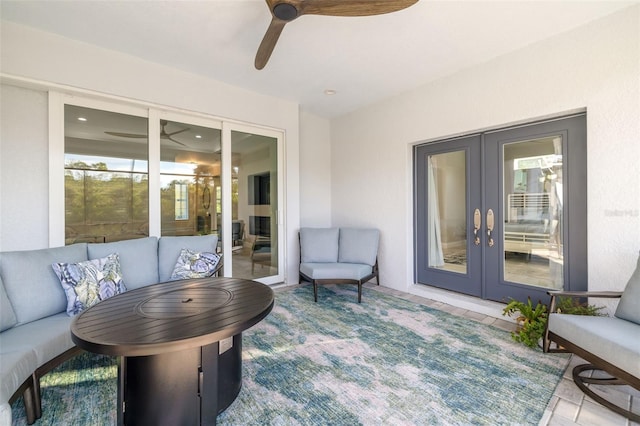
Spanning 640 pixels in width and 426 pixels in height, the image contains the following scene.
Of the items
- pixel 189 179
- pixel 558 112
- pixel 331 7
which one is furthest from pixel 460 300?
pixel 189 179

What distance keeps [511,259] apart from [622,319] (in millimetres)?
1232

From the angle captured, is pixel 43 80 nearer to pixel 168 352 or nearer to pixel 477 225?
pixel 168 352

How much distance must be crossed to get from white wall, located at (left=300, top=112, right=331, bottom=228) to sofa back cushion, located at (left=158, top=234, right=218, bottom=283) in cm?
200

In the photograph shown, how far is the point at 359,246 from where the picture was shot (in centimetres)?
416

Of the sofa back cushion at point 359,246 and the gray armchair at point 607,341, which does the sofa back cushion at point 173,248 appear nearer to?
the sofa back cushion at point 359,246

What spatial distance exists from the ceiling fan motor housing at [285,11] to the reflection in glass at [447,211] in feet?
8.89

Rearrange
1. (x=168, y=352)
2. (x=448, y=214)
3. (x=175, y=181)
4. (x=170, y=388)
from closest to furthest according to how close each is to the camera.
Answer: (x=168, y=352)
(x=170, y=388)
(x=175, y=181)
(x=448, y=214)

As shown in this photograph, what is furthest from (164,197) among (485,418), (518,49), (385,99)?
(518,49)

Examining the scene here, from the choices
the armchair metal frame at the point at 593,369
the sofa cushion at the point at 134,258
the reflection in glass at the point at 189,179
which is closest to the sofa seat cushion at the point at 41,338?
the sofa cushion at the point at 134,258

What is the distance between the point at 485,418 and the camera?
1.62 metres

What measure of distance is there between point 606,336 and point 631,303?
498 millimetres

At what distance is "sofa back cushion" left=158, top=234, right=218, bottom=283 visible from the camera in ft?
9.35

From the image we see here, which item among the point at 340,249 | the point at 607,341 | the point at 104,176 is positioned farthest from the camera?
the point at 340,249

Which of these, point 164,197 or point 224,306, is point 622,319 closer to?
point 224,306
